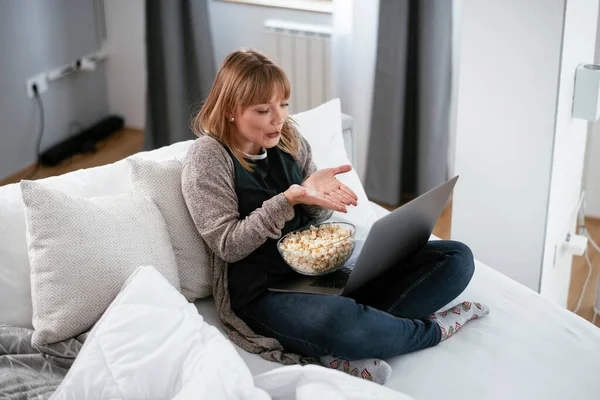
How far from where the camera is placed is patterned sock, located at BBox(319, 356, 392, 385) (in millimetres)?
1803

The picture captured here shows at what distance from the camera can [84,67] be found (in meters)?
4.21

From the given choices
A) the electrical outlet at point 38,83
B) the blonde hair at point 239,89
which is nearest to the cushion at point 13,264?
the blonde hair at point 239,89

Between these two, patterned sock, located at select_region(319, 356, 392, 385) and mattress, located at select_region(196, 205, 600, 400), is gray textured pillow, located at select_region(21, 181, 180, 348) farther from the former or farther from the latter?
patterned sock, located at select_region(319, 356, 392, 385)

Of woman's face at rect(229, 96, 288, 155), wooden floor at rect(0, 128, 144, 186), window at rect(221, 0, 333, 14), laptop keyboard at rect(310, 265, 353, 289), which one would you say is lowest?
wooden floor at rect(0, 128, 144, 186)

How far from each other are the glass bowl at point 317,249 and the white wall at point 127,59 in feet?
7.98

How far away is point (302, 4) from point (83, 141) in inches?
51.1

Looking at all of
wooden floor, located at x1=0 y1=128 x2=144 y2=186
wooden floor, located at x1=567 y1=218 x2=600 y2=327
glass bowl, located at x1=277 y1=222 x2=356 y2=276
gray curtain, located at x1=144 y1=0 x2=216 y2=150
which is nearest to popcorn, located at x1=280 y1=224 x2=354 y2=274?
glass bowl, located at x1=277 y1=222 x2=356 y2=276

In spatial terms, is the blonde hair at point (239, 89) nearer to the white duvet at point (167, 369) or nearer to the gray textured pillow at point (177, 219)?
the gray textured pillow at point (177, 219)

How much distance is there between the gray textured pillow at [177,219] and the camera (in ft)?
6.66

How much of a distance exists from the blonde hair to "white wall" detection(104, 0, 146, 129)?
2.19m

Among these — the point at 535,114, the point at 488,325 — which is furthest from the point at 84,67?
the point at 488,325

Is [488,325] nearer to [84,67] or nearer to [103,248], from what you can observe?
[103,248]

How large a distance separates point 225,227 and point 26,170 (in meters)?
2.28

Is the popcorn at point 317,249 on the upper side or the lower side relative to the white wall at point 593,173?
upper
